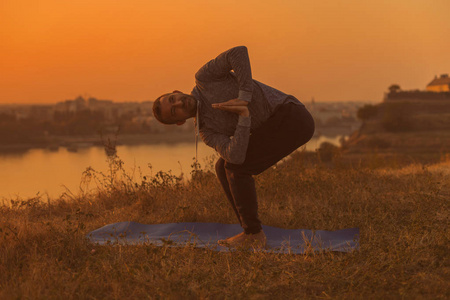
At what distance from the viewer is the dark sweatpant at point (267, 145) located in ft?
10.9

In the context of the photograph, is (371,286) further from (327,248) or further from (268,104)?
(268,104)

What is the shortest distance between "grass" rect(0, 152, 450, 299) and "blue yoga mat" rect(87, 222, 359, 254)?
4.4 inches

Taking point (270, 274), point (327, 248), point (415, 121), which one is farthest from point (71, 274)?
point (415, 121)

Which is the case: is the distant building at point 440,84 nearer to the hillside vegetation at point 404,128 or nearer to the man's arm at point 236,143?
the hillside vegetation at point 404,128

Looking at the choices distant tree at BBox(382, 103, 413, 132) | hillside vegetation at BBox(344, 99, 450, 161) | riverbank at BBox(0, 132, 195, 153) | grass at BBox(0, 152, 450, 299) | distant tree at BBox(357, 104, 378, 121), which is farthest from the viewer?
distant tree at BBox(357, 104, 378, 121)

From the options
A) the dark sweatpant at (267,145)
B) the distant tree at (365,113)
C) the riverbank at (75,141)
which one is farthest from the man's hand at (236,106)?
the distant tree at (365,113)

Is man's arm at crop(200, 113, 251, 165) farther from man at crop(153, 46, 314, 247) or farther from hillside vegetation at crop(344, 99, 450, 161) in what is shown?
hillside vegetation at crop(344, 99, 450, 161)

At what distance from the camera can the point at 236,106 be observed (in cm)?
296

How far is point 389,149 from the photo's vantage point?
48.5 m

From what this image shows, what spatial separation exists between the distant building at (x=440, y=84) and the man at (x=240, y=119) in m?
73.4

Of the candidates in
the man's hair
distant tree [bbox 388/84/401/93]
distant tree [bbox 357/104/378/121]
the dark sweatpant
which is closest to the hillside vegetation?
distant tree [bbox 357/104/378/121]

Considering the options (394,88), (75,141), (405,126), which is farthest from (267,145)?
(394,88)

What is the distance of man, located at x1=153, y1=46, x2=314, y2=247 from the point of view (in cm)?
301

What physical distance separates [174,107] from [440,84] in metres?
77.3
